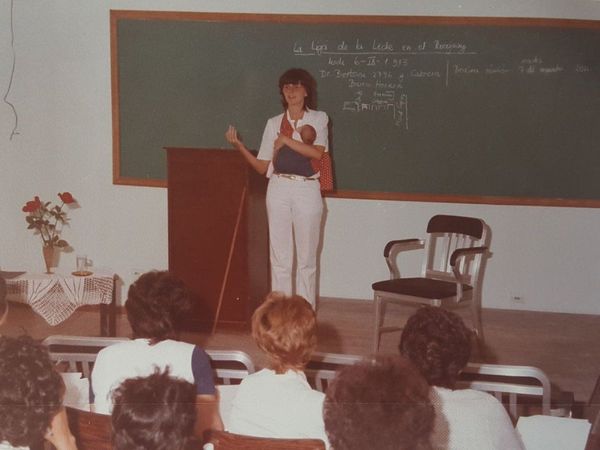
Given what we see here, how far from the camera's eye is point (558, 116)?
504 cm

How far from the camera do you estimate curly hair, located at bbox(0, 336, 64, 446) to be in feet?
5.19

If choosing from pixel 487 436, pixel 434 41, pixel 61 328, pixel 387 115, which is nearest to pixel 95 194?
pixel 61 328

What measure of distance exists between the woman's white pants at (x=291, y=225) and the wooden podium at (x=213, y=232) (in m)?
0.14

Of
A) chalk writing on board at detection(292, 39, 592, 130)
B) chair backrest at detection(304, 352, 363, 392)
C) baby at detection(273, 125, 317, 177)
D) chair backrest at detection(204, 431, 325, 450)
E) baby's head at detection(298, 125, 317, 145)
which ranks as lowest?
chair backrest at detection(304, 352, 363, 392)

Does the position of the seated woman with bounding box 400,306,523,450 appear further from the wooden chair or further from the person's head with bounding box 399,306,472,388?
the wooden chair

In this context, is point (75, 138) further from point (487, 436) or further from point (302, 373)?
point (487, 436)

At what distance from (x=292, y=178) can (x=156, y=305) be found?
2295 mm

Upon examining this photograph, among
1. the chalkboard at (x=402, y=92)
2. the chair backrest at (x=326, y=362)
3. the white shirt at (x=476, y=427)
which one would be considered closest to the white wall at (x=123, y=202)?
the chalkboard at (x=402, y=92)

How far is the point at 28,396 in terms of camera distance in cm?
159

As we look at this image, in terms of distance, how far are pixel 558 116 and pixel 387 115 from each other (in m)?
1.11

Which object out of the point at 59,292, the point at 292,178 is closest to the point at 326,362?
the point at 292,178

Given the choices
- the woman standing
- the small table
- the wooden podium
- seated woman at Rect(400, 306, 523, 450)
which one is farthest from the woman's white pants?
seated woman at Rect(400, 306, 523, 450)

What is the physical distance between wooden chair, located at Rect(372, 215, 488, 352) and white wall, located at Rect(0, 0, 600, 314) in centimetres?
58

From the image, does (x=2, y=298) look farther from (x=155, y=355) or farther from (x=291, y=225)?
(x=291, y=225)
